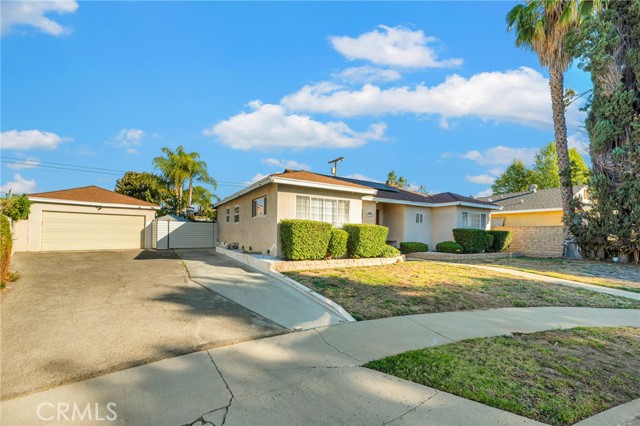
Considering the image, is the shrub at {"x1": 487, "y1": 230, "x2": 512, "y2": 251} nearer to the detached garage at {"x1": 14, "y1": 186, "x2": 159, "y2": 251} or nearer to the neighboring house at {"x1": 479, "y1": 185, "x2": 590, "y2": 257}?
the neighboring house at {"x1": 479, "y1": 185, "x2": 590, "y2": 257}

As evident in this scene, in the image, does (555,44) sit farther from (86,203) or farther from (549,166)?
(86,203)

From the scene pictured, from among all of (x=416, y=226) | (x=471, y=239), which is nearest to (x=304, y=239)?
(x=416, y=226)

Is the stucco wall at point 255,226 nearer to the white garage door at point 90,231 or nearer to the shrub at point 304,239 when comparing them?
the shrub at point 304,239

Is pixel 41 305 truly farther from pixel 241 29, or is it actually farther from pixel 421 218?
pixel 421 218

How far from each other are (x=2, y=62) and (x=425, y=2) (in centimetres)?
1250

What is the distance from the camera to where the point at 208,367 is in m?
3.96

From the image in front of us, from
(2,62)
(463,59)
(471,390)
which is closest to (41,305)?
(2,62)

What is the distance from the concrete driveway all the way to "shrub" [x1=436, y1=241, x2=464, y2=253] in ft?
47.6

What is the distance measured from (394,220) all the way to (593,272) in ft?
31.5

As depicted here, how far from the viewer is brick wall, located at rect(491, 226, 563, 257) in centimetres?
1855

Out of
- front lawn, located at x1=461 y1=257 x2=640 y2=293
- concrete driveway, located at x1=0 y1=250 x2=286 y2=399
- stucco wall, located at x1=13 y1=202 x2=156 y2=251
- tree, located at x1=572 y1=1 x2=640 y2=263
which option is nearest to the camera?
concrete driveway, located at x1=0 y1=250 x2=286 y2=399

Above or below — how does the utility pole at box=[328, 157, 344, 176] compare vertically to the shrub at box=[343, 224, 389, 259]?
above

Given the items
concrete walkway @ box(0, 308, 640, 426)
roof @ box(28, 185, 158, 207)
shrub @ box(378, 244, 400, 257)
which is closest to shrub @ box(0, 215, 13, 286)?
concrete walkway @ box(0, 308, 640, 426)

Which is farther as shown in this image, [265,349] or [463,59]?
[463,59]
